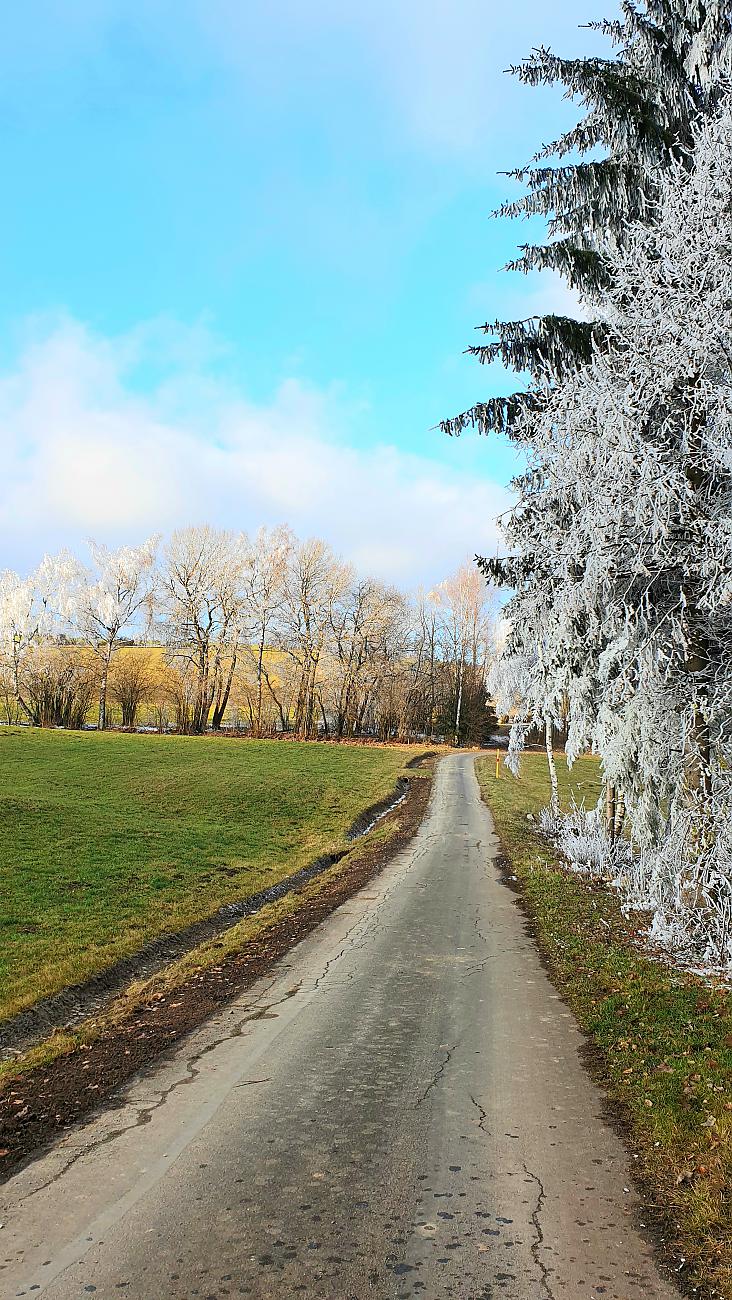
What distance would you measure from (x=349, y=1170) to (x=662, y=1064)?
103 inches

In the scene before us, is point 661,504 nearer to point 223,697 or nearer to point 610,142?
point 610,142

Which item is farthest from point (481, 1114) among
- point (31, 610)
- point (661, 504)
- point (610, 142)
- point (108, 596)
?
point (31, 610)

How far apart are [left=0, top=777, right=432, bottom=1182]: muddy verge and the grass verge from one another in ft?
11.2

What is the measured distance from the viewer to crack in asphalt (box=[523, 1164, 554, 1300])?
3.39 m

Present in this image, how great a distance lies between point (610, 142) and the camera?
8.55m

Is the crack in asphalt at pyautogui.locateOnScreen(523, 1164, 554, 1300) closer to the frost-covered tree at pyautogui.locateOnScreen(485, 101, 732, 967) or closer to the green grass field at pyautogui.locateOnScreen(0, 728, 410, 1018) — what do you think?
the frost-covered tree at pyautogui.locateOnScreen(485, 101, 732, 967)

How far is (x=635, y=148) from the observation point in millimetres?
8328

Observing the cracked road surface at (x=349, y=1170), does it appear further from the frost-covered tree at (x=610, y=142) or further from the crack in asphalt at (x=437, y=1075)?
the frost-covered tree at (x=610, y=142)

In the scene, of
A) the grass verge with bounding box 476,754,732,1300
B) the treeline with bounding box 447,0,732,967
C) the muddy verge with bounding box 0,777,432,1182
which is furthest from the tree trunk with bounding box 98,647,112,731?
the treeline with bounding box 447,0,732,967

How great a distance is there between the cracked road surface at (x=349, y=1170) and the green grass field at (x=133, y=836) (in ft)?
9.77

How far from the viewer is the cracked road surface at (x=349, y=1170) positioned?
11.4 ft

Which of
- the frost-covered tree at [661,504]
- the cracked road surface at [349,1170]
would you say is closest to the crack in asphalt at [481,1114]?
the cracked road surface at [349,1170]

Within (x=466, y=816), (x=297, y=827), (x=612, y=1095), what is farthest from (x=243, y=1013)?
(x=466, y=816)

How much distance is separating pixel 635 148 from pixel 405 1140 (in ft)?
31.7
